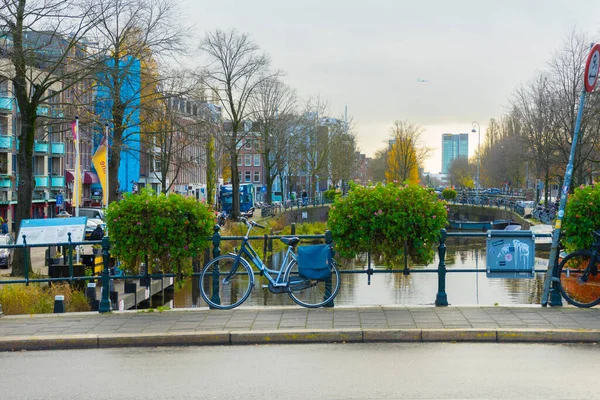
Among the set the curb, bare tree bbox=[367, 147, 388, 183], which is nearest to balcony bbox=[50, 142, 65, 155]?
the curb

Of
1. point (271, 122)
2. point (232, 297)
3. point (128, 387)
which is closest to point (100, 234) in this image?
point (232, 297)

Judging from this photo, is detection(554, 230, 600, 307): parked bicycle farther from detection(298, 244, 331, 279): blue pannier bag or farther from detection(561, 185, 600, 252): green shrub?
detection(298, 244, 331, 279): blue pannier bag

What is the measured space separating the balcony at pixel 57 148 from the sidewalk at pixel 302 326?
56.6 m

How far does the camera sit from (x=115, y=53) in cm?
2700

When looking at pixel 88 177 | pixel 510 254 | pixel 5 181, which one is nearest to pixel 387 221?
pixel 510 254

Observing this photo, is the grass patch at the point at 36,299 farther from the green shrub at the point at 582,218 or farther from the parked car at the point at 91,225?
the parked car at the point at 91,225

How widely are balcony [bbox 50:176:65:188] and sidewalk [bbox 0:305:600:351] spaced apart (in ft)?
185

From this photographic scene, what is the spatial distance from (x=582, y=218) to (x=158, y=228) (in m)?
6.17

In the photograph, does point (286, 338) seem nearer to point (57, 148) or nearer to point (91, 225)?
point (91, 225)

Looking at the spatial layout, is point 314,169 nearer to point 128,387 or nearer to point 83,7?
point 83,7

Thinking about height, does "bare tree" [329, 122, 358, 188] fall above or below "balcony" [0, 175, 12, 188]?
above

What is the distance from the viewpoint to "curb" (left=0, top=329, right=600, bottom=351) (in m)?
9.39

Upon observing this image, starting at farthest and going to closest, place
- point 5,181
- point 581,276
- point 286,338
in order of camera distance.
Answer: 1. point 5,181
2. point 581,276
3. point 286,338

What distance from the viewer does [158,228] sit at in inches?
454
